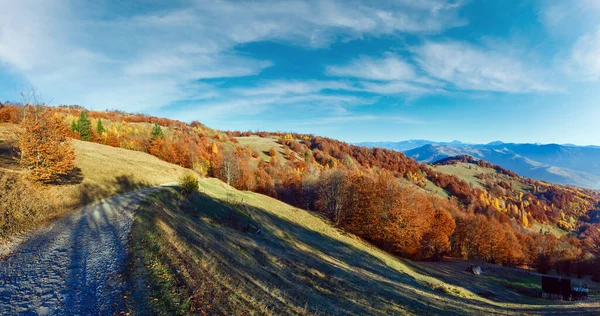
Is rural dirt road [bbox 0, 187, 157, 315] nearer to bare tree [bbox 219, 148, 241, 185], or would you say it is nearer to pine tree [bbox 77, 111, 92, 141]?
bare tree [bbox 219, 148, 241, 185]

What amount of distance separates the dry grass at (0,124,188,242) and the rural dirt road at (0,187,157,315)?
1.87 metres

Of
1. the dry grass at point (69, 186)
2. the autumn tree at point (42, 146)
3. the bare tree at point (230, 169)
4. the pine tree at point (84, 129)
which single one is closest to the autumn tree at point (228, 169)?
the bare tree at point (230, 169)

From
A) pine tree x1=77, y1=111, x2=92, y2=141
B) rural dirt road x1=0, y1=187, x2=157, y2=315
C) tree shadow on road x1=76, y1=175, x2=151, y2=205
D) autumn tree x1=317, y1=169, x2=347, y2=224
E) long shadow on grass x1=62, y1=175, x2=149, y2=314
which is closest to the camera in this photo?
rural dirt road x1=0, y1=187, x2=157, y2=315

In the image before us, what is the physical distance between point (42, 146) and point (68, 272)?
21.5m

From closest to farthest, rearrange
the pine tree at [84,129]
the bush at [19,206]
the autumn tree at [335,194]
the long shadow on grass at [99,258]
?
the long shadow on grass at [99,258]
the bush at [19,206]
the autumn tree at [335,194]
the pine tree at [84,129]

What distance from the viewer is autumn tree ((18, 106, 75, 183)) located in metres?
26.4

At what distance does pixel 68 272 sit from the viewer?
13375mm

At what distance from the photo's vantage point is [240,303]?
12.9 m

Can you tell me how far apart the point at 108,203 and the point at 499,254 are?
99.7 m

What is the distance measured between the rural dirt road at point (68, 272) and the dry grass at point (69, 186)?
1875 mm

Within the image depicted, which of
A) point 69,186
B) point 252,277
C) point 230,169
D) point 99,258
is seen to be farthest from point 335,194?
point 99,258

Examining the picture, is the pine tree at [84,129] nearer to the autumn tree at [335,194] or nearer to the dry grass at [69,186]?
the dry grass at [69,186]

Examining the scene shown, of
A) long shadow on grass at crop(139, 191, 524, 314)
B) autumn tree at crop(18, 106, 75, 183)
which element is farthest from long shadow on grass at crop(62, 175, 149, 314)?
autumn tree at crop(18, 106, 75, 183)

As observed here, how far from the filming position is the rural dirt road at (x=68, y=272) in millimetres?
10602
